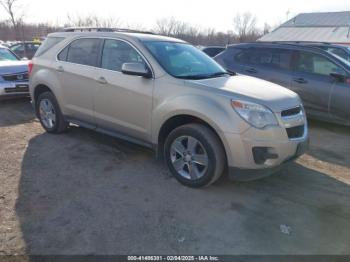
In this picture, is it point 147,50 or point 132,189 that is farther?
point 147,50

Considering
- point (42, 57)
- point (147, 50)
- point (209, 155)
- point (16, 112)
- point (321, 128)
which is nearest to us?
point (209, 155)

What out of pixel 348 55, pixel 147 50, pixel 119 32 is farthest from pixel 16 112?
pixel 348 55

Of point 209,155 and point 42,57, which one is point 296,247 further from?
point 42,57

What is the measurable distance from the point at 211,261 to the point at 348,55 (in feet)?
27.3

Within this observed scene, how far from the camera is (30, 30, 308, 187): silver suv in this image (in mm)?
3617

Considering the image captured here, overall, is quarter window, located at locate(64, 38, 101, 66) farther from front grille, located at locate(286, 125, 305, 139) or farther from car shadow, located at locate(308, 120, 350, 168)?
car shadow, located at locate(308, 120, 350, 168)

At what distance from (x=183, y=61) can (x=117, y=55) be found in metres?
0.94

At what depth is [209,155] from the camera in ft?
12.4

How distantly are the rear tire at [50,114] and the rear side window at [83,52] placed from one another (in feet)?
2.52

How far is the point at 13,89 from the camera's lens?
802 centimetres

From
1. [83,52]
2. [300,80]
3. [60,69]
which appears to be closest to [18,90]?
[60,69]

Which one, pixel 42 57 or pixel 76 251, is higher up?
pixel 42 57

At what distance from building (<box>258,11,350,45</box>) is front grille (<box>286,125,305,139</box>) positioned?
128ft

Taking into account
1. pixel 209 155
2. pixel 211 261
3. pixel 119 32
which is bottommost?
pixel 211 261
